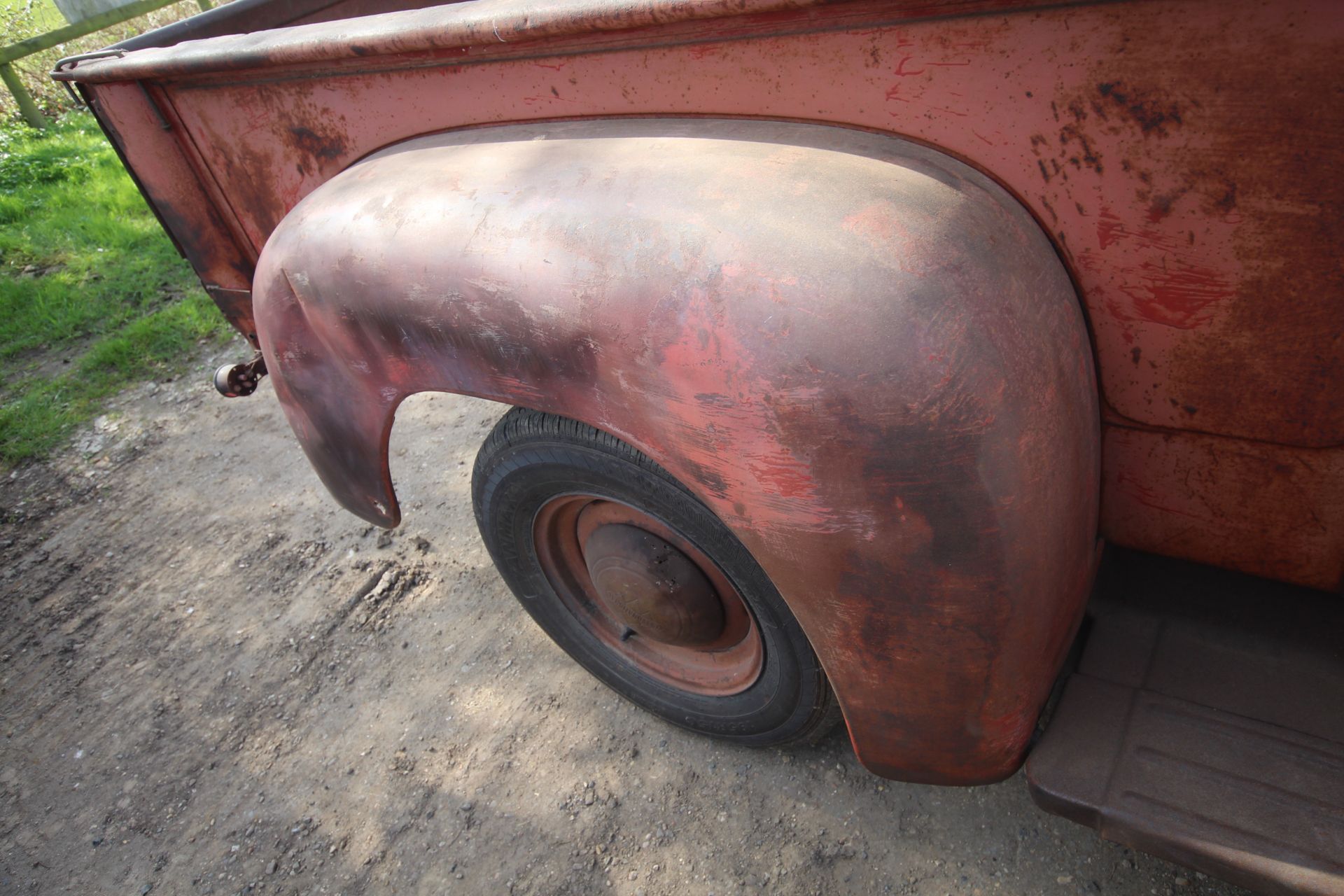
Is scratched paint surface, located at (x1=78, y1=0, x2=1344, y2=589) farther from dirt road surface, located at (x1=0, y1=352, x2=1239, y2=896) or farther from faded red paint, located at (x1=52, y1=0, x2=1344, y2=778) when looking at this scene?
dirt road surface, located at (x1=0, y1=352, x2=1239, y2=896)

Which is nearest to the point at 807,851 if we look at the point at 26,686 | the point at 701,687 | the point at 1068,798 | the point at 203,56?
the point at 701,687

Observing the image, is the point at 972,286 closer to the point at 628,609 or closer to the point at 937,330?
the point at 937,330

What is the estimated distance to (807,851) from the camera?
1.55 m

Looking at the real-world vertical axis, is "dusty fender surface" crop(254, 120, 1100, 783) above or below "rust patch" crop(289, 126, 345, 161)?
below

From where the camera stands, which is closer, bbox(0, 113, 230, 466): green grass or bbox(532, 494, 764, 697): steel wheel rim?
bbox(532, 494, 764, 697): steel wheel rim

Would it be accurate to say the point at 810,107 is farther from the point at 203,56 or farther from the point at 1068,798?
the point at 203,56

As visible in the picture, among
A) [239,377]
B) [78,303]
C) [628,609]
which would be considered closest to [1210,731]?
[628,609]

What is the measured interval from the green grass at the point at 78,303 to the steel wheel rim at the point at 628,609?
2761mm

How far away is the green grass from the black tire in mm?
2732

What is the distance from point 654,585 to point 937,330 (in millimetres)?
789

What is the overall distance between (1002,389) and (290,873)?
5.74ft

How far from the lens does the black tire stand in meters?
1.28

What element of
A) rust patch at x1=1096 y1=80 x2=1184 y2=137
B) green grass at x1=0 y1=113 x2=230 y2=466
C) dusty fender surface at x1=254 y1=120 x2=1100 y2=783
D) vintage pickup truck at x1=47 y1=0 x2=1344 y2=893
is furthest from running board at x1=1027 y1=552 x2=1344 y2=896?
green grass at x1=0 y1=113 x2=230 y2=466

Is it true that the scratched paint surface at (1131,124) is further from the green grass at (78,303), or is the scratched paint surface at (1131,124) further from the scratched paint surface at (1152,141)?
the green grass at (78,303)
